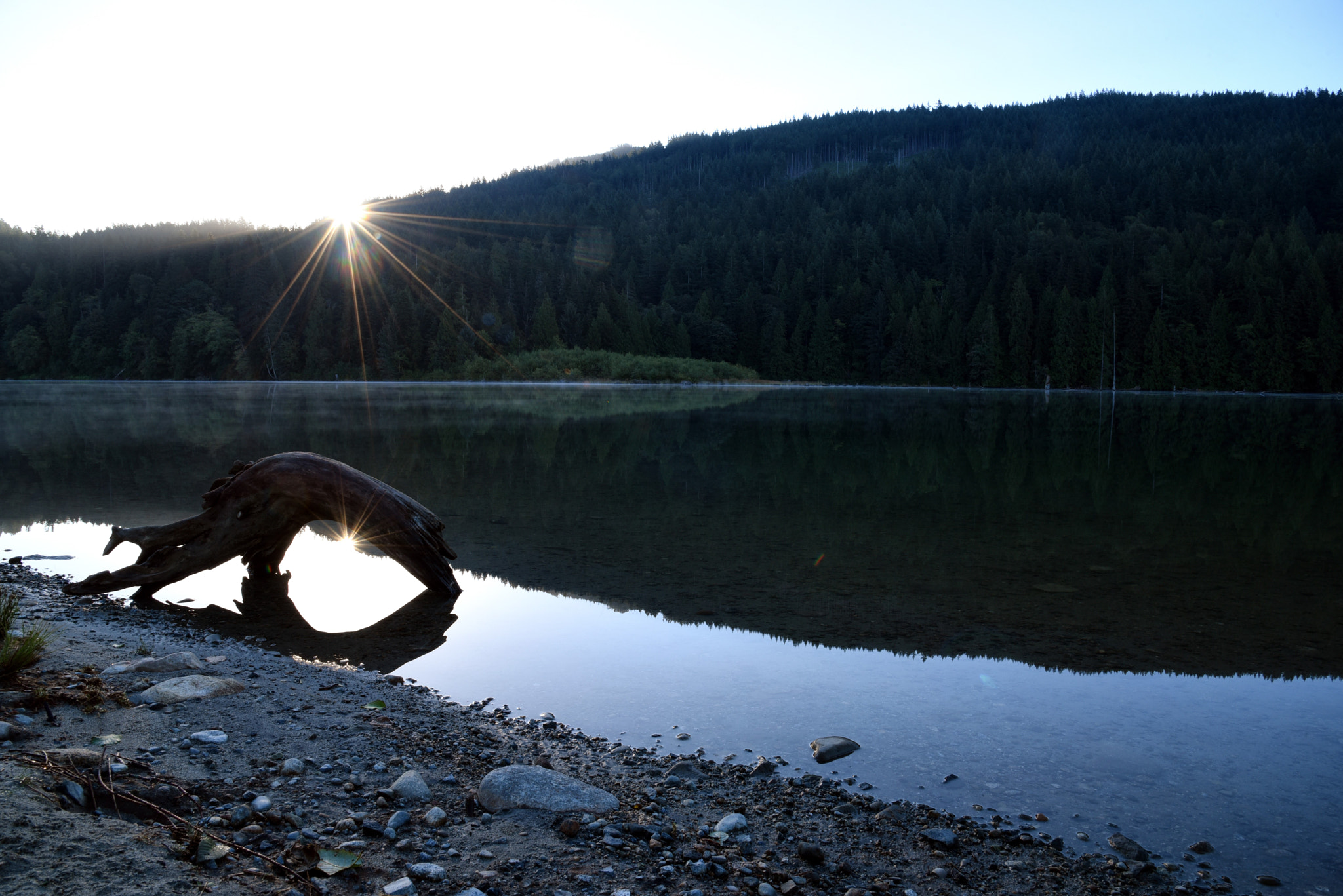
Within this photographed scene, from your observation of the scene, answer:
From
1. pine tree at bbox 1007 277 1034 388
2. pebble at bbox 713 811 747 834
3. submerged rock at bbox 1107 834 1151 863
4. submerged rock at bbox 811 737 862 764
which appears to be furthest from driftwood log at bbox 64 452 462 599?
pine tree at bbox 1007 277 1034 388

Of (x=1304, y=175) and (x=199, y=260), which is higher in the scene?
(x=1304, y=175)

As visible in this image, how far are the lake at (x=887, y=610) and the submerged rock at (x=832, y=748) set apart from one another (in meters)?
0.11

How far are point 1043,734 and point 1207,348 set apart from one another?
338 feet

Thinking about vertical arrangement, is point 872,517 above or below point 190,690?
below

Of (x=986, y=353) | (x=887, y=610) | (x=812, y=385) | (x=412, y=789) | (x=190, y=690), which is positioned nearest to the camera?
(x=412, y=789)

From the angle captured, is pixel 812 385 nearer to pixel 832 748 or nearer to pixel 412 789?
pixel 832 748

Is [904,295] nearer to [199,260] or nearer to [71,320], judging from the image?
[199,260]

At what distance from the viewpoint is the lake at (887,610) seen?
16.6ft

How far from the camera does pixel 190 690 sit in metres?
5.52

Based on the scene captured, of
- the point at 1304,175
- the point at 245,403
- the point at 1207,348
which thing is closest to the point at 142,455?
the point at 245,403

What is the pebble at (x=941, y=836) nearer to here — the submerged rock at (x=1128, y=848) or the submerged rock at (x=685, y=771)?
the submerged rock at (x=1128, y=848)

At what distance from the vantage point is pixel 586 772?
4.79 m

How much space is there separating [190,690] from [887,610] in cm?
611

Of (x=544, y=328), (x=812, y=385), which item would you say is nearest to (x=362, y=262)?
(x=544, y=328)
